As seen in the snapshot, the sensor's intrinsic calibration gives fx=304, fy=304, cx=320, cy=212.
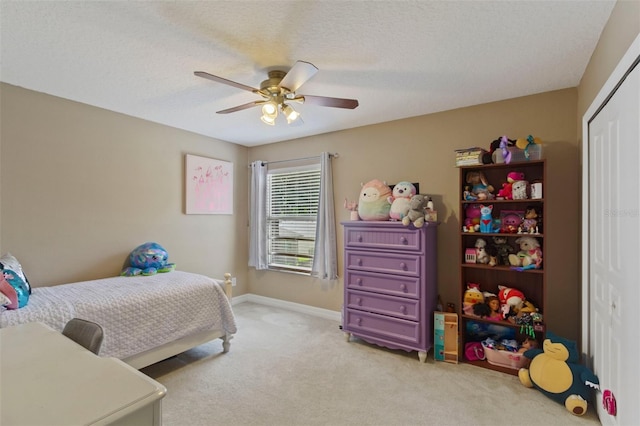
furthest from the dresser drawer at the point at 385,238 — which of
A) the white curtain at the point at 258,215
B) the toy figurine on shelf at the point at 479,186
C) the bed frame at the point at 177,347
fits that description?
the white curtain at the point at 258,215

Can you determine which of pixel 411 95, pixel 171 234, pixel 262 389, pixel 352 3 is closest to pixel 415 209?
pixel 411 95

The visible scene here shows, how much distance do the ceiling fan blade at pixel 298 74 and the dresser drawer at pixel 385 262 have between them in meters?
1.73

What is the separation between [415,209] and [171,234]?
2902mm

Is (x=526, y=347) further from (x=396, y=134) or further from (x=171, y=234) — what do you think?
(x=171, y=234)

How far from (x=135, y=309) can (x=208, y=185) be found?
216cm

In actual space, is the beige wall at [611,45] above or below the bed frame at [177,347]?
above

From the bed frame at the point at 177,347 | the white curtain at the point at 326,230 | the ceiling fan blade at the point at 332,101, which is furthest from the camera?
the white curtain at the point at 326,230

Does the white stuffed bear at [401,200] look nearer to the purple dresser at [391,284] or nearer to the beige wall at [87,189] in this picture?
the purple dresser at [391,284]

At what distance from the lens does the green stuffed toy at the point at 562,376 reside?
2.00 metres

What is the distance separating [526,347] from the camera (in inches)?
101

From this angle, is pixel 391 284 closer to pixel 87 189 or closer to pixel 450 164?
pixel 450 164

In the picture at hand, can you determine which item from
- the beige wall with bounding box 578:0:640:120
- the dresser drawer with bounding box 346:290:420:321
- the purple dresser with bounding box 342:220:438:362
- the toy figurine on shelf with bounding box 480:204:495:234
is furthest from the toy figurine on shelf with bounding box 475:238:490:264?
the beige wall with bounding box 578:0:640:120

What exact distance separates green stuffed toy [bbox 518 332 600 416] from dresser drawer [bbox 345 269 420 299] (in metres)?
0.98

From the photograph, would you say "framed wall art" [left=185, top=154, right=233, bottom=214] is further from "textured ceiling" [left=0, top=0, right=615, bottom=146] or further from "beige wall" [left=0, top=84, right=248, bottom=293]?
"textured ceiling" [left=0, top=0, right=615, bottom=146]
